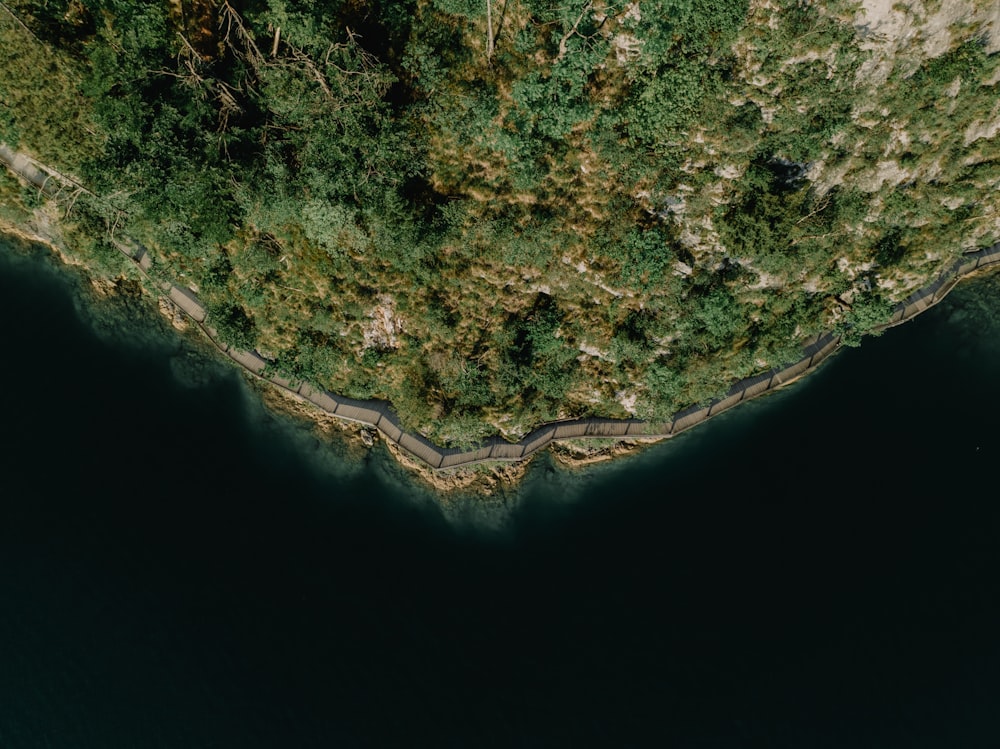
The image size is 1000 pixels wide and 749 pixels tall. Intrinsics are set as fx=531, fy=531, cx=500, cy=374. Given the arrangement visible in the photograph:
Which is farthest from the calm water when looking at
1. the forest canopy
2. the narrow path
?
the forest canopy

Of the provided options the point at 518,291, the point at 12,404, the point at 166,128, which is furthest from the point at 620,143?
the point at 12,404

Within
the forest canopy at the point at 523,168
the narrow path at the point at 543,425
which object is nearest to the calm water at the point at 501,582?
the narrow path at the point at 543,425

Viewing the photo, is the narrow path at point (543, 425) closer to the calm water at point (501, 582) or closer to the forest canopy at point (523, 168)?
the forest canopy at point (523, 168)

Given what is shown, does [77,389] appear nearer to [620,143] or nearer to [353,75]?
[353,75]

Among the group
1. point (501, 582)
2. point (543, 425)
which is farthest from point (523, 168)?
point (501, 582)

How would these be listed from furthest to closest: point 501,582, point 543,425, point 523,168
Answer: point 501,582 → point 543,425 → point 523,168

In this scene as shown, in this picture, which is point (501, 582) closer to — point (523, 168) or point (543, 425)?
point (543, 425)

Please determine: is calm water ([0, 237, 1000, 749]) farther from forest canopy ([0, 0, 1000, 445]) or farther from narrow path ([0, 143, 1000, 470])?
forest canopy ([0, 0, 1000, 445])
